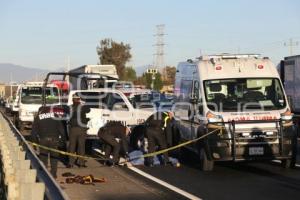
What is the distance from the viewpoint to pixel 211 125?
13.3 metres

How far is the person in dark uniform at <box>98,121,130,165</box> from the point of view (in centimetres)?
1504

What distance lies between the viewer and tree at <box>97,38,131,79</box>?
7525 centimetres

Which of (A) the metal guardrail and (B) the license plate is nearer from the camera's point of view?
(A) the metal guardrail

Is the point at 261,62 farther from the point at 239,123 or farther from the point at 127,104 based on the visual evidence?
the point at 127,104

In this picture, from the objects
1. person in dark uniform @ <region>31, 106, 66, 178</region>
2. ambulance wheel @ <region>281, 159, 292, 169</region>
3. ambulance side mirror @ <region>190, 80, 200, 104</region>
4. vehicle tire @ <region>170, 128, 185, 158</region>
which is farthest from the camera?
vehicle tire @ <region>170, 128, 185, 158</region>

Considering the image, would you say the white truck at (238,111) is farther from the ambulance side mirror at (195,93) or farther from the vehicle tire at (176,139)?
the vehicle tire at (176,139)

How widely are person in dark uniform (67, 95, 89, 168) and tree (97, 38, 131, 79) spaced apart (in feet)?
198

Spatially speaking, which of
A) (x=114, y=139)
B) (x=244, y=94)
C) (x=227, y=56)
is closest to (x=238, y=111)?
(x=244, y=94)

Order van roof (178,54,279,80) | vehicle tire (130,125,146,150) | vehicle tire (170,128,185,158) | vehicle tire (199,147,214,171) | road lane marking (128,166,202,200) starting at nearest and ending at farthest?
road lane marking (128,166,202,200) → vehicle tire (199,147,214,171) → van roof (178,54,279,80) → vehicle tire (170,128,185,158) → vehicle tire (130,125,146,150)

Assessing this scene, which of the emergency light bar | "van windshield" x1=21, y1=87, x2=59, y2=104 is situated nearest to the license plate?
the emergency light bar

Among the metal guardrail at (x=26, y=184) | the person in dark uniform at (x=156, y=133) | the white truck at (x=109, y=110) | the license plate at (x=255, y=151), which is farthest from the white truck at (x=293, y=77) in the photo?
the metal guardrail at (x=26, y=184)

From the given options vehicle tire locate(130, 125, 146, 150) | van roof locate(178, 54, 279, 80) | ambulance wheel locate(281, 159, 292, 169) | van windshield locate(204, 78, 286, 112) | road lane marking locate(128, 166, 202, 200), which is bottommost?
road lane marking locate(128, 166, 202, 200)

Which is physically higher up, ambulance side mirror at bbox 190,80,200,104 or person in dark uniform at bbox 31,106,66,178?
ambulance side mirror at bbox 190,80,200,104

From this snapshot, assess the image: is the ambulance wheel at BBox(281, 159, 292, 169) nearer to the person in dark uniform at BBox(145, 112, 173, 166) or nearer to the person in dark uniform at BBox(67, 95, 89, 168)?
the person in dark uniform at BBox(145, 112, 173, 166)
